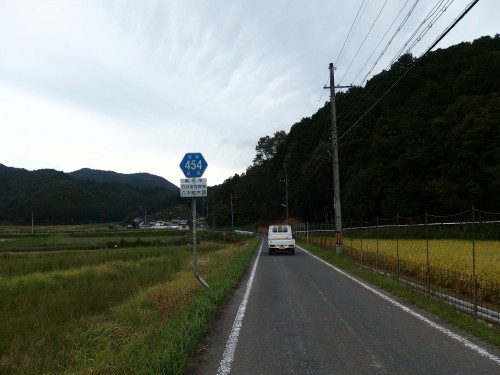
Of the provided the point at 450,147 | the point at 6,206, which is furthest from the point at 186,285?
the point at 6,206

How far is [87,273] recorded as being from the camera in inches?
852

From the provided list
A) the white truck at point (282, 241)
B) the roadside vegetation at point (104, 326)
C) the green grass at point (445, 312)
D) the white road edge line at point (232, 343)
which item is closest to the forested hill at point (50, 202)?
the white truck at point (282, 241)

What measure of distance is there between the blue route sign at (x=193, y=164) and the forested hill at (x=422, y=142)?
41.1ft

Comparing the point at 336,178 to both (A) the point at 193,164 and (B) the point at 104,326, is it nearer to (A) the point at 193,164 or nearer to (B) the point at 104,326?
(A) the point at 193,164

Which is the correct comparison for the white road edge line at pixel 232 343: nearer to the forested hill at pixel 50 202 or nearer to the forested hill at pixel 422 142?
the forested hill at pixel 422 142

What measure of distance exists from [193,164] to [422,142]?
39.7m

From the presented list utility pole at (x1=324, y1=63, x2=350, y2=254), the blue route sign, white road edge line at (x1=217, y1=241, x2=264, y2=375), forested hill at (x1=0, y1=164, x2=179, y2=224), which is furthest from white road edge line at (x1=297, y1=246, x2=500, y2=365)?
forested hill at (x1=0, y1=164, x2=179, y2=224)

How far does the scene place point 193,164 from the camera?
476 inches

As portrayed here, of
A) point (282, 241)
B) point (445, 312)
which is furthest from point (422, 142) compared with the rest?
point (445, 312)

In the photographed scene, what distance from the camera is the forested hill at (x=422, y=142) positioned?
1471 inches

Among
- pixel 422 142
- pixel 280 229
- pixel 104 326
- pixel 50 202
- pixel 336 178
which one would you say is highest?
pixel 422 142

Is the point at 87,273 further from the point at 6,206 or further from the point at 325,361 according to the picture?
the point at 6,206

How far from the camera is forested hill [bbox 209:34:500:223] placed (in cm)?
3738

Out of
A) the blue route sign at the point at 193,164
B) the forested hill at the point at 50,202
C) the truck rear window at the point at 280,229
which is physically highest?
the forested hill at the point at 50,202
